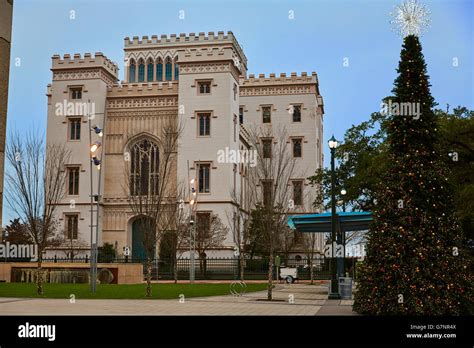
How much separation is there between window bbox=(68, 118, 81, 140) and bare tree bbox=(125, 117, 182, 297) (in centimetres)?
488

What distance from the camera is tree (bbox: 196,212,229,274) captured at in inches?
1794

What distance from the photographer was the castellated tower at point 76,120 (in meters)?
49.6

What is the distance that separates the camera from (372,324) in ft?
40.9

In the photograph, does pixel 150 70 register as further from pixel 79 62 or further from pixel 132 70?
pixel 79 62

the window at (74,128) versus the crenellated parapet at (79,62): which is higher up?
the crenellated parapet at (79,62)

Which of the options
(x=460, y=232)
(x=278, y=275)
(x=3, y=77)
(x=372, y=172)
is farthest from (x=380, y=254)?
(x=278, y=275)

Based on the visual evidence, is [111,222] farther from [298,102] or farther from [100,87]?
[298,102]

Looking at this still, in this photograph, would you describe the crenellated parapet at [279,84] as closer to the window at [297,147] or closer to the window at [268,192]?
the window at [297,147]

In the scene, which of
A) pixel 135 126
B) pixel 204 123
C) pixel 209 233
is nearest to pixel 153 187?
pixel 209 233

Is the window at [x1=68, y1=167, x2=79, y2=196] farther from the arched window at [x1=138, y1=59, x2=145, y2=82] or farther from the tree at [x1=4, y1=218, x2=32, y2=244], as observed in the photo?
the arched window at [x1=138, y1=59, x2=145, y2=82]

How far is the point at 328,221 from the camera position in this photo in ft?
85.7

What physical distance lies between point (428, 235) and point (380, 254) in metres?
1.19

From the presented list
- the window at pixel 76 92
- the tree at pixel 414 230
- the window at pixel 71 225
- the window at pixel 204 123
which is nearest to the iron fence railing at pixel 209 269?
the window at pixel 71 225

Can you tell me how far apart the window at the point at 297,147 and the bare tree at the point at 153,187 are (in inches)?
589
